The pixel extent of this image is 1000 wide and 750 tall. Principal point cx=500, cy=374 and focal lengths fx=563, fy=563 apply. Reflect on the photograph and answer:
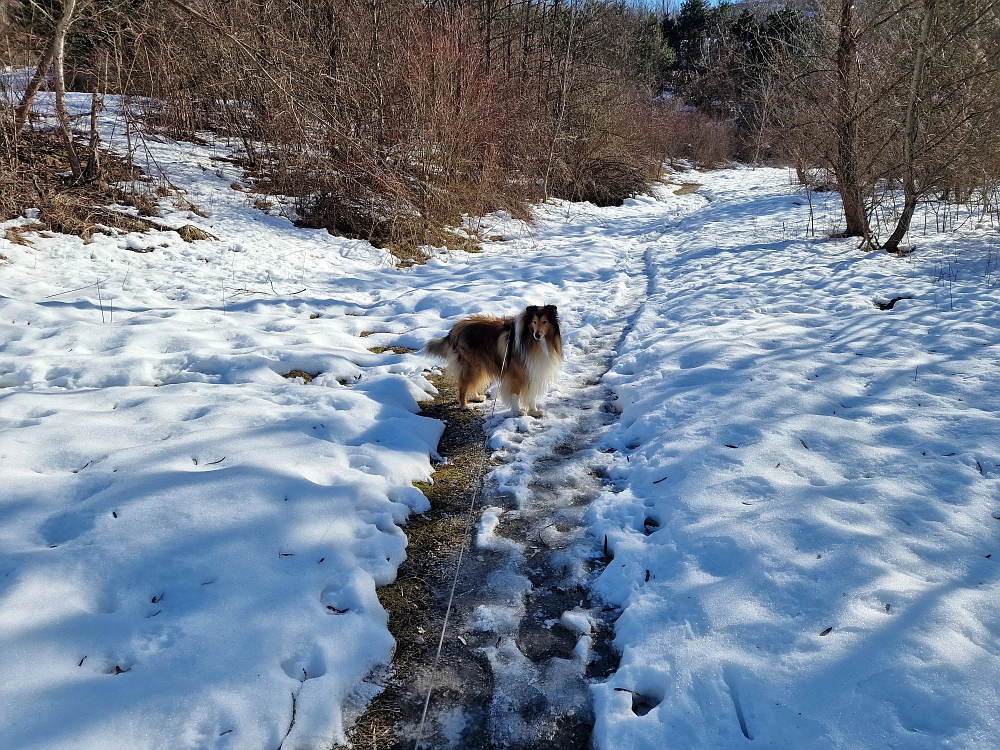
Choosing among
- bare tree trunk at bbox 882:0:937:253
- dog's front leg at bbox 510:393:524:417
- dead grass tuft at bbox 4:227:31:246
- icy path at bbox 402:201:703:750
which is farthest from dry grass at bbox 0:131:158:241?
bare tree trunk at bbox 882:0:937:253

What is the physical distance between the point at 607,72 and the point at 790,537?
22.1 m

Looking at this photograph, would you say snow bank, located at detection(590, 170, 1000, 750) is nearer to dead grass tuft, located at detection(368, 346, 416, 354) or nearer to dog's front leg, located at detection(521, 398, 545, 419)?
dog's front leg, located at detection(521, 398, 545, 419)

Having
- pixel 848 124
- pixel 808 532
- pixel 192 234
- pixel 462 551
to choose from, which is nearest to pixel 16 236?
pixel 192 234

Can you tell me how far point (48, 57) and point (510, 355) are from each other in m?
5.97

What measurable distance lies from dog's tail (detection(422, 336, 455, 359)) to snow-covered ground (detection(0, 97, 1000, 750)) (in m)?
0.34

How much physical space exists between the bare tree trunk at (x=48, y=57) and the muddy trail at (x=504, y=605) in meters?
5.44

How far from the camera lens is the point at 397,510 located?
3680mm

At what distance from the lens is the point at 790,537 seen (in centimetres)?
304

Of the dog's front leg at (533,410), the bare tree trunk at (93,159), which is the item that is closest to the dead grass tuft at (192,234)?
the bare tree trunk at (93,159)

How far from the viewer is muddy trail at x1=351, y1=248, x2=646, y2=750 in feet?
7.70

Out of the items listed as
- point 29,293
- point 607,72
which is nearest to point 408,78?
point 29,293

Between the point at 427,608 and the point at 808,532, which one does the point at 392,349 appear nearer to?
the point at 427,608

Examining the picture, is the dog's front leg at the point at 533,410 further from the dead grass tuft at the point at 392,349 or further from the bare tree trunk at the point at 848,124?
the bare tree trunk at the point at 848,124

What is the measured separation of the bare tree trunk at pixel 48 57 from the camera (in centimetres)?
542
